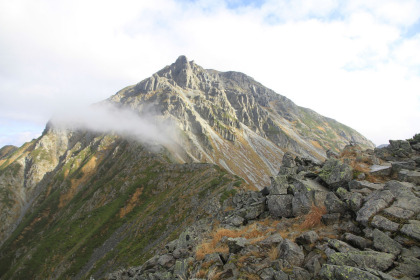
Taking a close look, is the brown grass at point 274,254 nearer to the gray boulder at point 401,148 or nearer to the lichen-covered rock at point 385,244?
the lichen-covered rock at point 385,244

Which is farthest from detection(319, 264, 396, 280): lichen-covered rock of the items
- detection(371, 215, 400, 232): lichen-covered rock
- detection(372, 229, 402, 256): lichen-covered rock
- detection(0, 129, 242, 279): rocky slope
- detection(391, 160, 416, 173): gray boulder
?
detection(0, 129, 242, 279): rocky slope

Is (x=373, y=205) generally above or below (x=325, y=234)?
above

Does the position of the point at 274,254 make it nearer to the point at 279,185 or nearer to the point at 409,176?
the point at 279,185

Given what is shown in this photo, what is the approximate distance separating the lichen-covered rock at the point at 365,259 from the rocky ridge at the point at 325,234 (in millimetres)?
38

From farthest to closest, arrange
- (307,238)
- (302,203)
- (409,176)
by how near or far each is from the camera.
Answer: (302,203)
(409,176)
(307,238)

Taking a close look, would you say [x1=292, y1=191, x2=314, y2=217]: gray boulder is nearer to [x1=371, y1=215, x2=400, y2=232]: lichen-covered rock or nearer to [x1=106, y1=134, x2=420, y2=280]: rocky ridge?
[x1=106, y1=134, x2=420, y2=280]: rocky ridge

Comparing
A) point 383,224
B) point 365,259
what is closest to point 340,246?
point 365,259

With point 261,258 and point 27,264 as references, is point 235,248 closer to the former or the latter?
point 261,258

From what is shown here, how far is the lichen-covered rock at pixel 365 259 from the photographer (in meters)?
9.07

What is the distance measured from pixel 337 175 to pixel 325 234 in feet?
23.6

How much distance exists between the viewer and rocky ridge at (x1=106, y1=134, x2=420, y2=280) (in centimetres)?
948

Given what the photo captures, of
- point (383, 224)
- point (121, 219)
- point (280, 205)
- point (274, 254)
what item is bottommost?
point (121, 219)

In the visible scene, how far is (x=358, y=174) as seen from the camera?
58.5ft

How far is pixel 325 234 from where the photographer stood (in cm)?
1244
